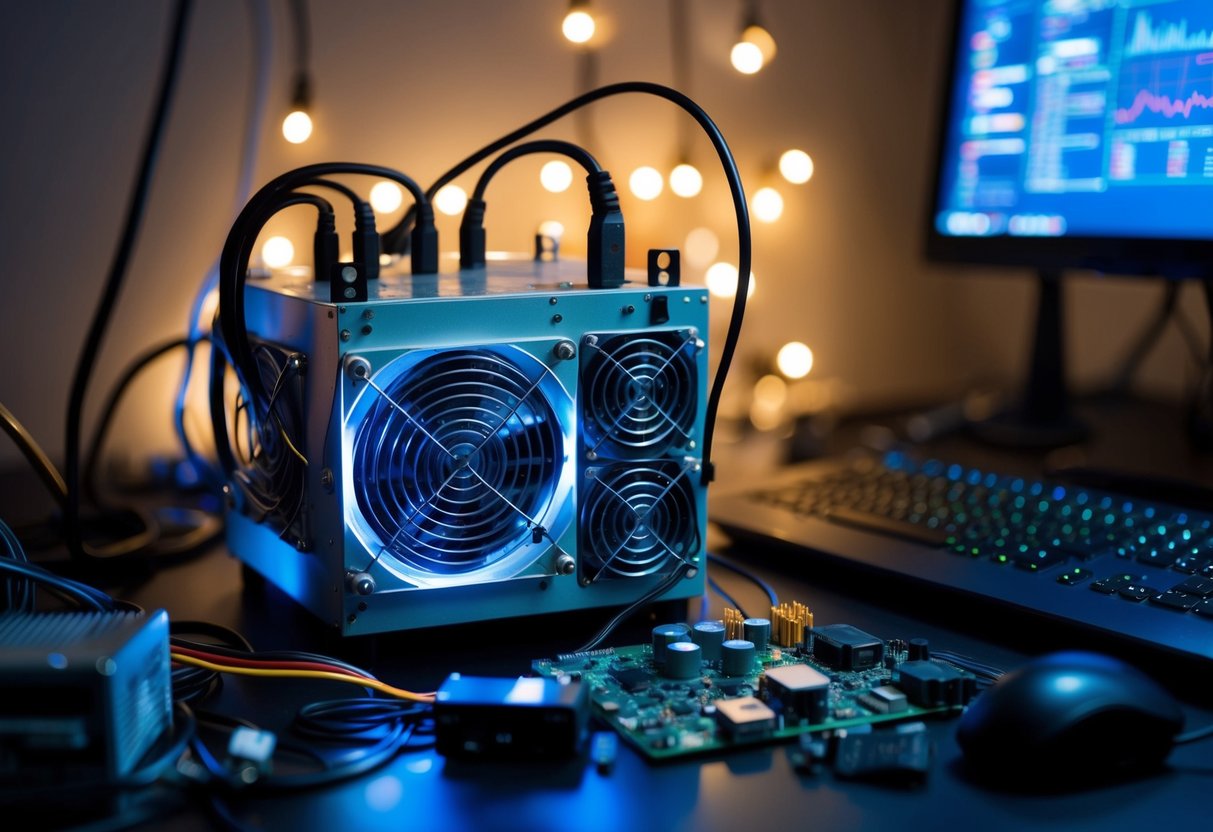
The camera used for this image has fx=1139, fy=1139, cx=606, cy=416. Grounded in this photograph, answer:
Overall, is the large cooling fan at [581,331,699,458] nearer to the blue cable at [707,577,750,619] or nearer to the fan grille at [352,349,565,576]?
the fan grille at [352,349,565,576]

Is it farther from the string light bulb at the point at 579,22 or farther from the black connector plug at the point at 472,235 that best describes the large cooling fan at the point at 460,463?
the string light bulb at the point at 579,22

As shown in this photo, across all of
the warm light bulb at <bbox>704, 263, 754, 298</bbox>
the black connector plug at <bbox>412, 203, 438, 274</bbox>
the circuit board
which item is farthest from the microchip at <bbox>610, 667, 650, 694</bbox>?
the warm light bulb at <bbox>704, 263, 754, 298</bbox>

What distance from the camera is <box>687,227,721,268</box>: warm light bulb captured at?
4.86 ft

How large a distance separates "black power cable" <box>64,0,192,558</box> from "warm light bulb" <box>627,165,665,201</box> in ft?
1.76

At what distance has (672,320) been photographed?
86 cm

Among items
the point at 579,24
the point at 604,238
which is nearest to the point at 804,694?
the point at 604,238

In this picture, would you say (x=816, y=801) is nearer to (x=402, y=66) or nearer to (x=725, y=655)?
(x=725, y=655)

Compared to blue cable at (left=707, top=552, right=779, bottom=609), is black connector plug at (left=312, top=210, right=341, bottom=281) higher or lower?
higher

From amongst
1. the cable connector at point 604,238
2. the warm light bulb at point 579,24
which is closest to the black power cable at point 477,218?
the cable connector at point 604,238

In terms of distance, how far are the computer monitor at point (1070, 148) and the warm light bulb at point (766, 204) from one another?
197 millimetres

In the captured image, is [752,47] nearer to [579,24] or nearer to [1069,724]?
[579,24]

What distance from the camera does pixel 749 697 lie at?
72cm

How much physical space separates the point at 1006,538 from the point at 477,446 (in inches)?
18.6

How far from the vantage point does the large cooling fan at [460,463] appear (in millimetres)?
776
